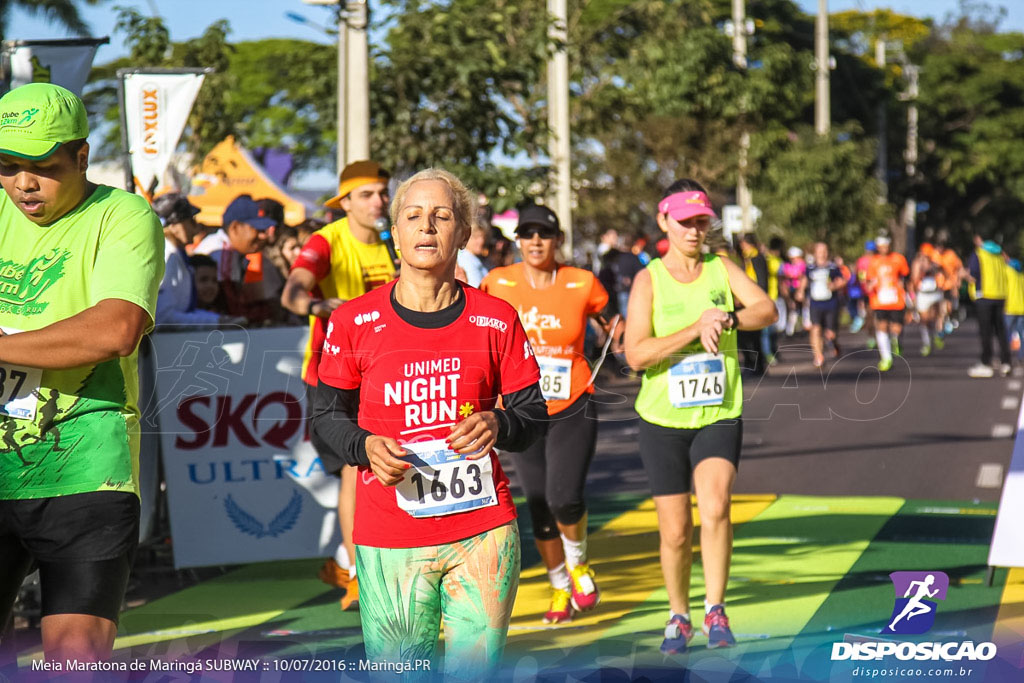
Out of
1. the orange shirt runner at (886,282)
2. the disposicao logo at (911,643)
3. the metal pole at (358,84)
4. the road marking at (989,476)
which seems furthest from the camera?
the orange shirt runner at (886,282)

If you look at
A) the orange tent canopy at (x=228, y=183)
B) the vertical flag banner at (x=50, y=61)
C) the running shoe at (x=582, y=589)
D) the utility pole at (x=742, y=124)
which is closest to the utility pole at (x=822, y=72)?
the utility pole at (x=742, y=124)

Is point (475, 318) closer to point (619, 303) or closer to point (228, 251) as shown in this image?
point (228, 251)

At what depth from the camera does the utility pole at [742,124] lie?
3791 centimetres

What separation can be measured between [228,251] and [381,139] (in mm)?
4970

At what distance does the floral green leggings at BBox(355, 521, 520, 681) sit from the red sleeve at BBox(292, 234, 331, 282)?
10.9ft

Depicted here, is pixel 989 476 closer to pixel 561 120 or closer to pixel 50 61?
pixel 50 61

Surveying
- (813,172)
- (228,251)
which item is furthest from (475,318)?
(813,172)

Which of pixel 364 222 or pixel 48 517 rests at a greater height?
pixel 364 222

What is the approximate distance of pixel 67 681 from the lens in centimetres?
356

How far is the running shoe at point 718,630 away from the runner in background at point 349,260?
1.85 meters

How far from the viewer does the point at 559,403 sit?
693 centimetres

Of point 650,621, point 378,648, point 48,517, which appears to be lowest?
point 650,621

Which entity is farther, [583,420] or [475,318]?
[583,420]

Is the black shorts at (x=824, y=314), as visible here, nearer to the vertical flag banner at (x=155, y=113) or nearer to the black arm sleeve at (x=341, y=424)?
the vertical flag banner at (x=155, y=113)
